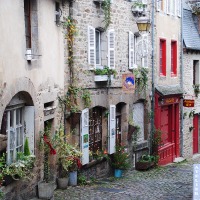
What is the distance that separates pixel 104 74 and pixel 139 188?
11.3ft

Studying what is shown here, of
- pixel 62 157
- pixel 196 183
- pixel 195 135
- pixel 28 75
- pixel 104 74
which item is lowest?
pixel 195 135

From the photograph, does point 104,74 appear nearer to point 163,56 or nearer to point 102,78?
point 102,78

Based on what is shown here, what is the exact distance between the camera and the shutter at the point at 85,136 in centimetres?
1453

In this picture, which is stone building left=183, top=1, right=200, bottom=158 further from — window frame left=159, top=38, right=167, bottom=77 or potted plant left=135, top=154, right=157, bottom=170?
potted plant left=135, top=154, right=157, bottom=170

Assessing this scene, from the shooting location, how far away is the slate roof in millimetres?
23047

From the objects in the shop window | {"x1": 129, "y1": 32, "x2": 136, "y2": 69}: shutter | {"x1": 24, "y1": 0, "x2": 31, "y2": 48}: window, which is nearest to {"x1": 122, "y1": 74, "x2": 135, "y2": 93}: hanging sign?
{"x1": 129, "y1": 32, "x2": 136, "y2": 69}: shutter

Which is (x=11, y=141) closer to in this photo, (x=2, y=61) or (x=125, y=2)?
(x=2, y=61)

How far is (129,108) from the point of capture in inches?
703

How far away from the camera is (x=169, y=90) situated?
20844 mm

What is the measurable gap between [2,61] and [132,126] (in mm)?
8742

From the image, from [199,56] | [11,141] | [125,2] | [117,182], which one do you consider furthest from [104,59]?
[199,56]

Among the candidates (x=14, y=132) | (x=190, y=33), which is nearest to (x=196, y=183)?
(x=14, y=132)

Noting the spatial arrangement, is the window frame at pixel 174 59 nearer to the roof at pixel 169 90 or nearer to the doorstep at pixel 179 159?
the roof at pixel 169 90

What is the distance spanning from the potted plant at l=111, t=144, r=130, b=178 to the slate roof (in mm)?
7684
